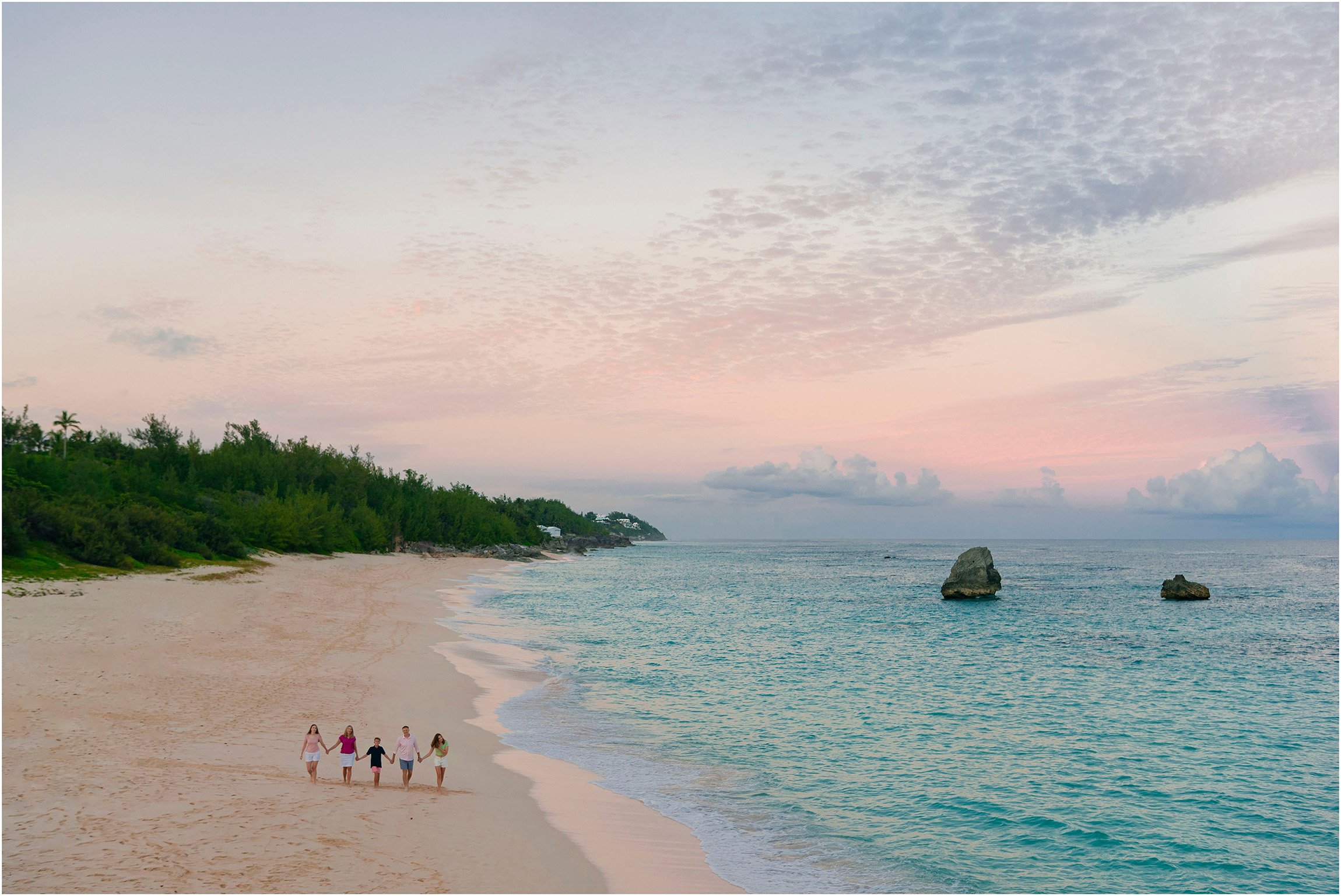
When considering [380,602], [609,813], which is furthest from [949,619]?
[609,813]

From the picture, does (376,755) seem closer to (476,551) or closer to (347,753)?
(347,753)

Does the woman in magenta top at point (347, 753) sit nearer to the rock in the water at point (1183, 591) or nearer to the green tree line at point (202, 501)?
the green tree line at point (202, 501)

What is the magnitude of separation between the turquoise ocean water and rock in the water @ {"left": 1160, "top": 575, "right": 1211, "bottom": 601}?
1696cm

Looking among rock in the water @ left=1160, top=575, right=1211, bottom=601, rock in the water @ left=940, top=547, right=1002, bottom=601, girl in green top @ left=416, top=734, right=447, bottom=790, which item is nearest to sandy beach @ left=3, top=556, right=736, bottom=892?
girl in green top @ left=416, top=734, right=447, bottom=790

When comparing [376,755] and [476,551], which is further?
[476,551]

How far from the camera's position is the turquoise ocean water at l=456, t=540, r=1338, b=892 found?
1513 cm

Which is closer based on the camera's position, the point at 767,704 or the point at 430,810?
the point at 430,810

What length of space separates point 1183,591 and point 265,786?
8270 cm

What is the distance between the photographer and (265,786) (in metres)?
14.5

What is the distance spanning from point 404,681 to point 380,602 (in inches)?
1074

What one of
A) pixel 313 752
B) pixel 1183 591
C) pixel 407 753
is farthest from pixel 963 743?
pixel 1183 591

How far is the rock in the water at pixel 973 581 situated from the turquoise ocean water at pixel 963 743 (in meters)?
Answer: 17.3

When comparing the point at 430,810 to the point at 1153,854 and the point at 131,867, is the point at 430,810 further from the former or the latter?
the point at 1153,854

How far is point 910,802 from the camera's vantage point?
1800 centimetres
